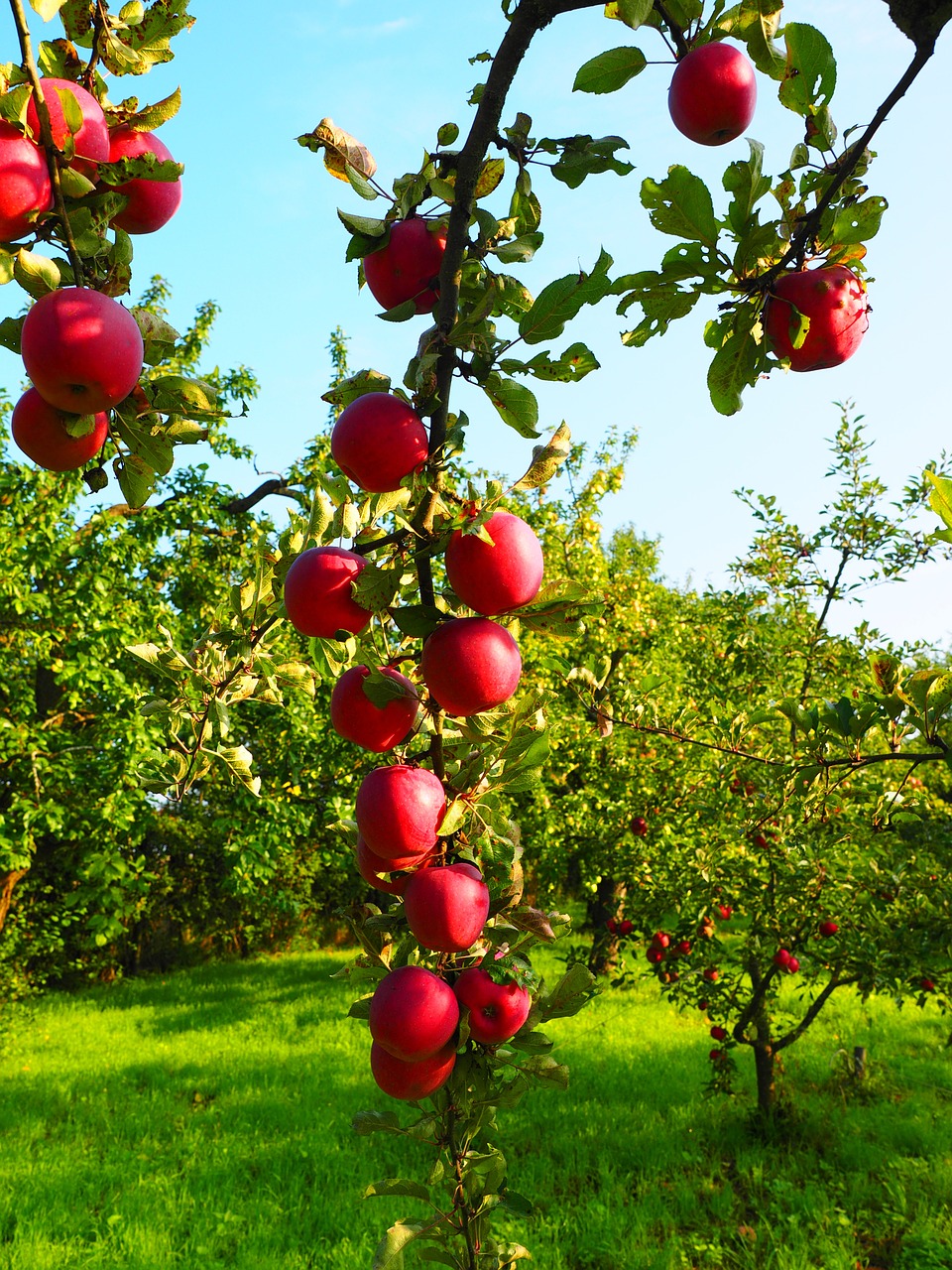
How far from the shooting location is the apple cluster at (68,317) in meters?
0.80

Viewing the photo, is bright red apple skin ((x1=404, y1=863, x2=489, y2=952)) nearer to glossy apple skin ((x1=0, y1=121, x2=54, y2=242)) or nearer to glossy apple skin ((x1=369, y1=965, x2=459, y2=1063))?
glossy apple skin ((x1=369, y1=965, x2=459, y2=1063))

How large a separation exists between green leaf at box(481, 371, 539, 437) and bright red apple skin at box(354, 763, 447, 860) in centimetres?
A: 45

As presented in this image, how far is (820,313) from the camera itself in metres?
1.00

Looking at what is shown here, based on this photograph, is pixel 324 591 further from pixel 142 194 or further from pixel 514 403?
pixel 142 194

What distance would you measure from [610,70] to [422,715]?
0.84 m

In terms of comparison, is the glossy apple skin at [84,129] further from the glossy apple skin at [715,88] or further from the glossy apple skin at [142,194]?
the glossy apple skin at [715,88]

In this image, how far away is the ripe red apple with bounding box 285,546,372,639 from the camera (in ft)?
3.33

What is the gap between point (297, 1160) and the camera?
4.73 meters

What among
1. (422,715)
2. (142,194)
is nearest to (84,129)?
(142,194)

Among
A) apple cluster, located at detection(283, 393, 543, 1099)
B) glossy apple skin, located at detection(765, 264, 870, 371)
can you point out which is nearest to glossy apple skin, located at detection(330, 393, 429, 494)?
apple cluster, located at detection(283, 393, 543, 1099)

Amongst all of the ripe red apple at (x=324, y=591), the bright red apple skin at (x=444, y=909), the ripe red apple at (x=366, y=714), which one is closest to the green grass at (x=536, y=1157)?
the bright red apple skin at (x=444, y=909)

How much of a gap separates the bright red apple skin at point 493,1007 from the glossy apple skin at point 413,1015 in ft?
0.11

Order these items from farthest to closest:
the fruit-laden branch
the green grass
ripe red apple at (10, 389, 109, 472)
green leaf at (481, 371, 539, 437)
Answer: the green grass, green leaf at (481, 371, 539, 437), ripe red apple at (10, 389, 109, 472), the fruit-laden branch

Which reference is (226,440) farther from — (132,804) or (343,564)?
(343,564)
